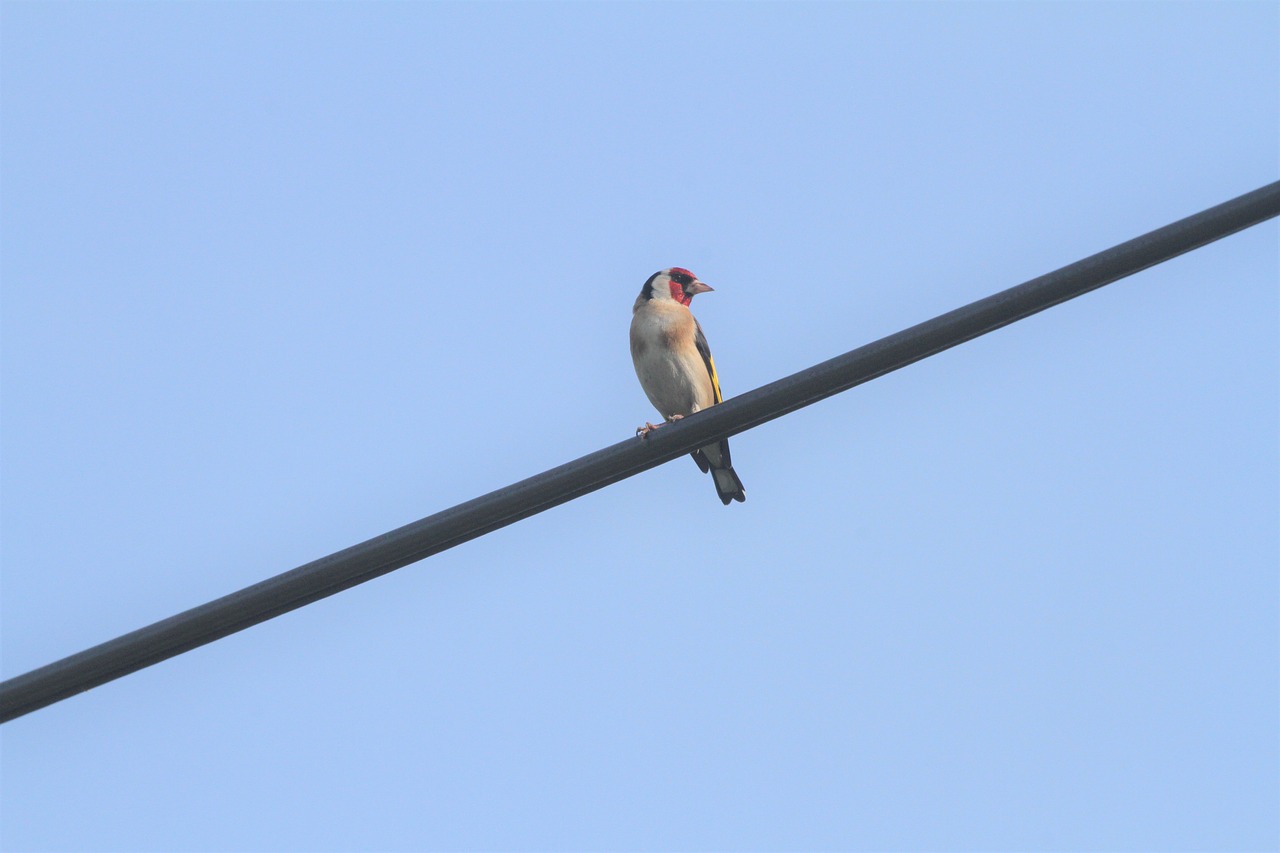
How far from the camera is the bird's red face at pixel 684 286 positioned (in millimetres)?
9109

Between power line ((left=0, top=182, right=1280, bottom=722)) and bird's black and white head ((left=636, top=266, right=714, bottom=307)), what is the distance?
481 cm

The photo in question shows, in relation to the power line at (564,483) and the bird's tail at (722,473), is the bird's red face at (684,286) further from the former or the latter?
the power line at (564,483)

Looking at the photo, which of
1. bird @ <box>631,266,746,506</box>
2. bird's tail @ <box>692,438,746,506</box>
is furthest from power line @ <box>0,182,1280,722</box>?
bird's tail @ <box>692,438,746,506</box>

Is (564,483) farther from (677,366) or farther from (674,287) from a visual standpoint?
(674,287)

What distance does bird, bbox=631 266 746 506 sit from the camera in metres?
8.16

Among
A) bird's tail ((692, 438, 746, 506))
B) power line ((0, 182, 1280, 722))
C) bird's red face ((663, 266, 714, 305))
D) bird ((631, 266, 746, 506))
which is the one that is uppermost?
bird's red face ((663, 266, 714, 305))

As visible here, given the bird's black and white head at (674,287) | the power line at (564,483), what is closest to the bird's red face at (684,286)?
the bird's black and white head at (674,287)

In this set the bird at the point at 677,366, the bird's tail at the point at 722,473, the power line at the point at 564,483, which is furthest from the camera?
the bird's tail at the point at 722,473

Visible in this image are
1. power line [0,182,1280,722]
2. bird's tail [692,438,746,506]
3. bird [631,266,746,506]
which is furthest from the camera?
bird's tail [692,438,746,506]

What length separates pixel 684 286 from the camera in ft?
30.1

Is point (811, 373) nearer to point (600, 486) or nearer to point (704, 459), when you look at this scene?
point (600, 486)

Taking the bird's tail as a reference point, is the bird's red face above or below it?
above

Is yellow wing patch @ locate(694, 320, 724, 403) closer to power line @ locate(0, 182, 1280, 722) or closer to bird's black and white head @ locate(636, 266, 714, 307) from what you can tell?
bird's black and white head @ locate(636, 266, 714, 307)

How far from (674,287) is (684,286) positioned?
0.07 metres
